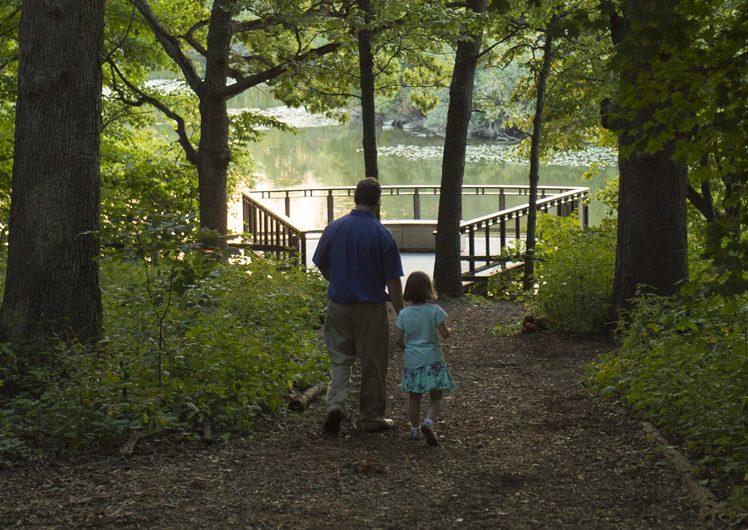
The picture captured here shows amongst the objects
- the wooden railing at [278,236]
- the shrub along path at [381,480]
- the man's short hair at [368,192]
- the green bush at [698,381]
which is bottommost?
the shrub along path at [381,480]

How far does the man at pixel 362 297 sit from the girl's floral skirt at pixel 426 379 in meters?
0.27

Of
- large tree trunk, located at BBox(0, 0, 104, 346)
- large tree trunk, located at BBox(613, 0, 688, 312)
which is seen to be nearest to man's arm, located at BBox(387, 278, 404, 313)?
large tree trunk, located at BBox(0, 0, 104, 346)

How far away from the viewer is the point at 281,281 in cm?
1098

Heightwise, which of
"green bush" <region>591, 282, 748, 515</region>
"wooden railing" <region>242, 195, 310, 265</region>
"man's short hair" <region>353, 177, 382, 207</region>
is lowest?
"green bush" <region>591, 282, 748, 515</region>

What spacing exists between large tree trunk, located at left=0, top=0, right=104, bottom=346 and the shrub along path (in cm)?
166

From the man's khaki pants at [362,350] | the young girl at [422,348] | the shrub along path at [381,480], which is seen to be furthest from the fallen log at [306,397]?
the young girl at [422,348]

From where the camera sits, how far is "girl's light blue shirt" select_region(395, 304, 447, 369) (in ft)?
21.0

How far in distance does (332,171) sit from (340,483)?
40279 millimetres

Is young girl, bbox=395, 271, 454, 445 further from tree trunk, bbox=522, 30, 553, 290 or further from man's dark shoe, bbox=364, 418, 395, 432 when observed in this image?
tree trunk, bbox=522, 30, 553, 290

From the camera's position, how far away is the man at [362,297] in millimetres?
6473

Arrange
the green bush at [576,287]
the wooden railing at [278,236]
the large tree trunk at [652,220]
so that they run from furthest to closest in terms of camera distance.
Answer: the wooden railing at [278,236] < the green bush at [576,287] < the large tree trunk at [652,220]

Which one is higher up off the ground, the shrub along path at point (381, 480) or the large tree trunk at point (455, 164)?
the large tree trunk at point (455, 164)

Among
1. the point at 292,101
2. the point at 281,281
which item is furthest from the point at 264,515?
the point at 292,101

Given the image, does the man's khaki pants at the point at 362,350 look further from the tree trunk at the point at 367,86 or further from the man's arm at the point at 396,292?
the tree trunk at the point at 367,86
